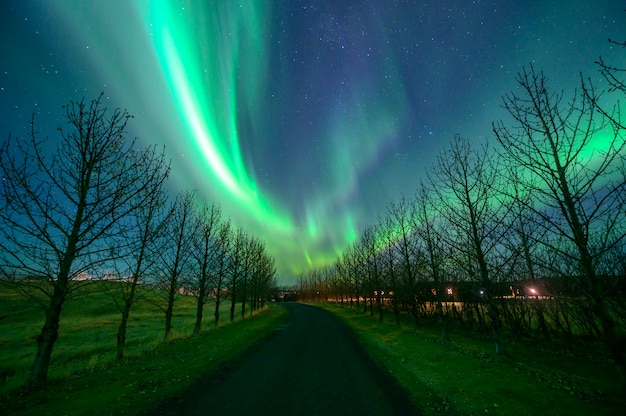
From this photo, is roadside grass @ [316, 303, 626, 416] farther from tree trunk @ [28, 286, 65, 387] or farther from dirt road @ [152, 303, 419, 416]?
tree trunk @ [28, 286, 65, 387]

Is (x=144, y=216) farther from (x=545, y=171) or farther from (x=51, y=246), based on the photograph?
(x=545, y=171)

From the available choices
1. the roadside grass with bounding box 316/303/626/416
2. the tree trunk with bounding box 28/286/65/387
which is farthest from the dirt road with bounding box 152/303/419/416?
the tree trunk with bounding box 28/286/65/387

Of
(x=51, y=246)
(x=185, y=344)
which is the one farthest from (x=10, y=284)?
(x=185, y=344)

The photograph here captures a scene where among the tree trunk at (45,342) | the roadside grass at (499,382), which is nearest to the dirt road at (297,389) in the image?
the roadside grass at (499,382)

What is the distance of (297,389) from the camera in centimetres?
834

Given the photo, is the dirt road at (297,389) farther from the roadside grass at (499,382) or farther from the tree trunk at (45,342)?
the tree trunk at (45,342)

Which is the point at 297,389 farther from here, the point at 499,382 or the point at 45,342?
the point at 45,342

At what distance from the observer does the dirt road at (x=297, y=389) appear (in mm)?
6738

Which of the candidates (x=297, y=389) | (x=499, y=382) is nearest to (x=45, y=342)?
(x=297, y=389)


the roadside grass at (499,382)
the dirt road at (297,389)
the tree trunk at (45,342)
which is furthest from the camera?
the tree trunk at (45,342)

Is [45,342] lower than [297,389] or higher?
higher

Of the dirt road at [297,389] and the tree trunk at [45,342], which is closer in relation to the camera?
the dirt road at [297,389]

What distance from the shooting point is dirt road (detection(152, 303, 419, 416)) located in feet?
22.1

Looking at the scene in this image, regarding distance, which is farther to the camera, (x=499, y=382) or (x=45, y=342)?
(x=499, y=382)
